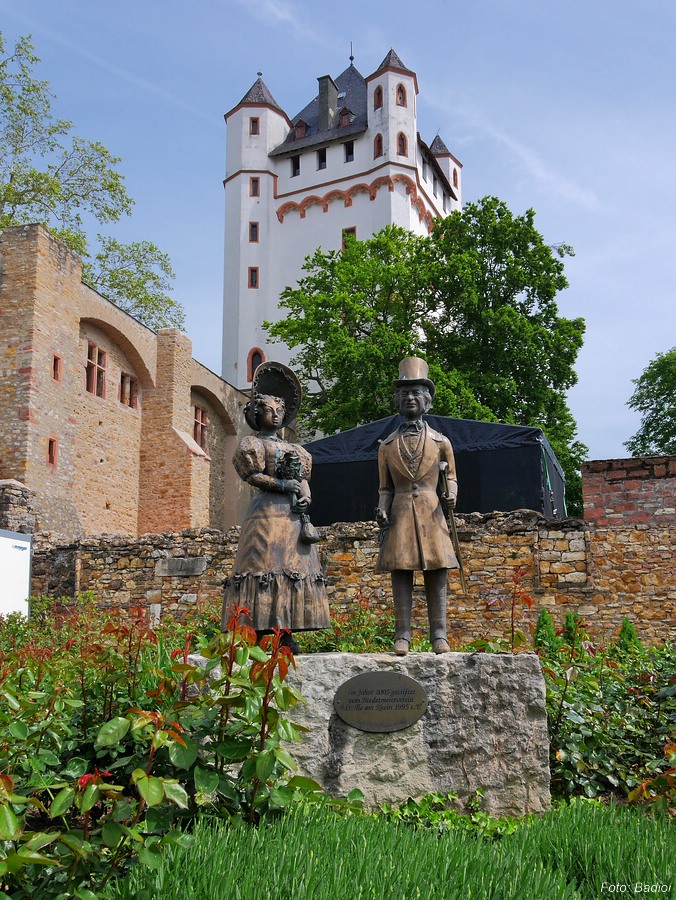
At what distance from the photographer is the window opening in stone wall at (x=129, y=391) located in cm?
2602

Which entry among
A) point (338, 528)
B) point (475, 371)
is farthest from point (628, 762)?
point (475, 371)

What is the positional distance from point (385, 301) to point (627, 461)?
536 inches

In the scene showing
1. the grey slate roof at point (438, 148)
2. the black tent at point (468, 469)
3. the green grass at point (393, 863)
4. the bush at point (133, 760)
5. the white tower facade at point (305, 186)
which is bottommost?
the green grass at point (393, 863)

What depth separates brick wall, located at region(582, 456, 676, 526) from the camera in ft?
46.6

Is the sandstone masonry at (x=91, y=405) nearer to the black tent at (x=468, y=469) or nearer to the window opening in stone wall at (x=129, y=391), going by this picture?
the window opening in stone wall at (x=129, y=391)

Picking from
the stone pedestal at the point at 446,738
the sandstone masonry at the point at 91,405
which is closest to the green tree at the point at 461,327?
the sandstone masonry at the point at 91,405

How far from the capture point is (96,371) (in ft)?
80.9

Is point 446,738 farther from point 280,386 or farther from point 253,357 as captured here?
point 253,357

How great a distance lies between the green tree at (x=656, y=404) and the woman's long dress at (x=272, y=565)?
29796 millimetres

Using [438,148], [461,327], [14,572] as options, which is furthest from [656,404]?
[14,572]

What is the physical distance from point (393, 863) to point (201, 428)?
90.0ft

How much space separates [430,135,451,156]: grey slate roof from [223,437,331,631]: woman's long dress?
42730mm

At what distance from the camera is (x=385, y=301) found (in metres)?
26.8

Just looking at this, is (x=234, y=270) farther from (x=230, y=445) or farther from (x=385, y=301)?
(x=385, y=301)
